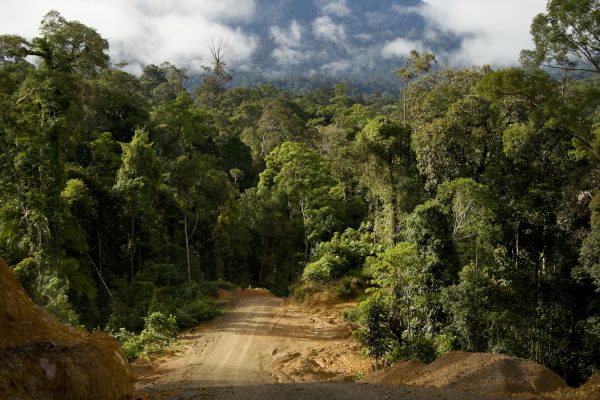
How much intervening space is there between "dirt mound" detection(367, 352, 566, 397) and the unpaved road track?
1.42m

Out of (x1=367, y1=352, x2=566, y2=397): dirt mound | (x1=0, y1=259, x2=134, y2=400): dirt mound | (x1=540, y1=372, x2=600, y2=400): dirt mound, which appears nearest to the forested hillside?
(x1=367, y1=352, x2=566, y2=397): dirt mound

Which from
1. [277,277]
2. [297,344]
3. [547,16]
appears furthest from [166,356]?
[277,277]

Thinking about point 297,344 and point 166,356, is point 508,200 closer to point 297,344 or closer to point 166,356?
point 297,344

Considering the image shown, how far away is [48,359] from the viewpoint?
6586 millimetres

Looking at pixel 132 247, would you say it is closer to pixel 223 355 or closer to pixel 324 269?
pixel 324 269

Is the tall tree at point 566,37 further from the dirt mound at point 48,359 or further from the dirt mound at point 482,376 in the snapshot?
the dirt mound at point 48,359

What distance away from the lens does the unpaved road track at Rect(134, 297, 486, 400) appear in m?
8.41

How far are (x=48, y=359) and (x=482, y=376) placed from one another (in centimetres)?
760

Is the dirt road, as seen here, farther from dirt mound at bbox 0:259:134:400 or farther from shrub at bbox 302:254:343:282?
dirt mound at bbox 0:259:134:400

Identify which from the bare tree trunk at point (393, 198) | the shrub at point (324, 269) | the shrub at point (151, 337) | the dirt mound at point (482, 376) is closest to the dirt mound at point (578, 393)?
the dirt mound at point (482, 376)

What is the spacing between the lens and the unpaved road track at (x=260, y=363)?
8406 millimetres

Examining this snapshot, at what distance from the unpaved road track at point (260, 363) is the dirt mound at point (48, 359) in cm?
125

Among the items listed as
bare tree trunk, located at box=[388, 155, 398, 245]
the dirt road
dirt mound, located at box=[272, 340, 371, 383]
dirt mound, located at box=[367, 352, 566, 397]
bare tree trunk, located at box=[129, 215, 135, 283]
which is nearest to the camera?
dirt mound, located at box=[367, 352, 566, 397]

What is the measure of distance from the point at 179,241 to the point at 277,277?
871cm
